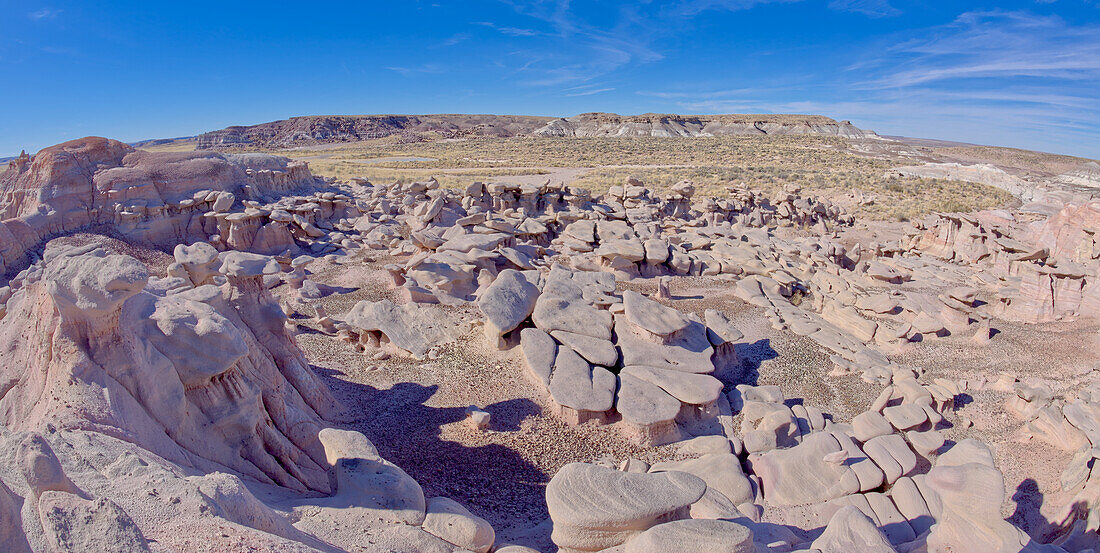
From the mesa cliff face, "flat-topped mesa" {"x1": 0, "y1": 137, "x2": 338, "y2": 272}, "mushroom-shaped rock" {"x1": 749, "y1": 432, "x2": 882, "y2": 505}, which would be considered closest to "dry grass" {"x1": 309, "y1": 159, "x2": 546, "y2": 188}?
"flat-topped mesa" {"x1": 0, "y1": 137, "x2": 338, "y2": 272}

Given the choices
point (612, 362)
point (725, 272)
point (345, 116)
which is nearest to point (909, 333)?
point (725, 272)

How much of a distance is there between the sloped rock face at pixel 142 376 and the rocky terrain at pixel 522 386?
0.03 m

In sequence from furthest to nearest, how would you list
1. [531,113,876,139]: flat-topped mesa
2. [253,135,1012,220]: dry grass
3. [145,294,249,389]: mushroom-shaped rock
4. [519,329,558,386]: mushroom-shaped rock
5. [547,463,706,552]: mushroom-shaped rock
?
[531,113,876,139]: flat-topped mesa
[253,135,1012,220]: dry grass
[519,329,558,386]: mushroom-shaped rock
[145,294,249,389]: mushroom-shaped rock
[547,463,706,552]: mushroom-shaped rock

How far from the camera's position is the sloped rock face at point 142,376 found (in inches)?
167

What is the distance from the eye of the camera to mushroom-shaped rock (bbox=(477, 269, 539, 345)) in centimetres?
961

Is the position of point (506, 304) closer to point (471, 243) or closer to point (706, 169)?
point (471, 243)

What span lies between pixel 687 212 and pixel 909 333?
45.1 feet

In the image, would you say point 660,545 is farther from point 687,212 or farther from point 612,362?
point 687,212

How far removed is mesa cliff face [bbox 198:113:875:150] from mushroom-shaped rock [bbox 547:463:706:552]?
3246 inches

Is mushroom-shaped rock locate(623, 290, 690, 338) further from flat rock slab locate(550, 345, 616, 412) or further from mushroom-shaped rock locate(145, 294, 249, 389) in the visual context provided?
mushroom-shaped rock locate(145, 294, 249, 389)

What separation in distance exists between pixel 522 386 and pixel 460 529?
4.31 meters

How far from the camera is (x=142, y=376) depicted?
4.68 m

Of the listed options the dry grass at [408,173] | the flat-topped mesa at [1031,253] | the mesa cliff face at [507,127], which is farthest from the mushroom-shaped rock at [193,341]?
the mesa cliff face at [507,127]

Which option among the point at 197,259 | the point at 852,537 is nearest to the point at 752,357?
the point at 852,537
